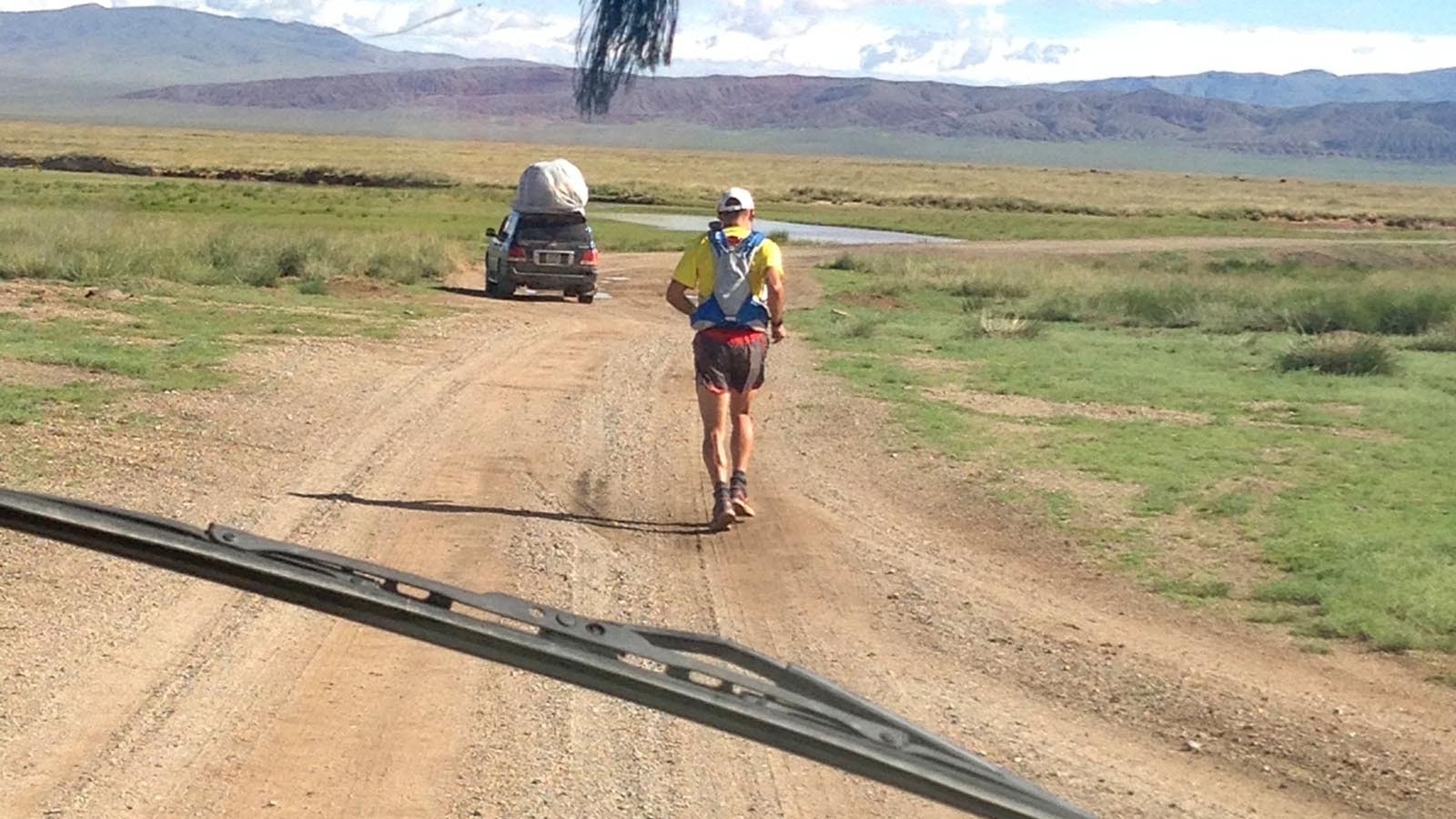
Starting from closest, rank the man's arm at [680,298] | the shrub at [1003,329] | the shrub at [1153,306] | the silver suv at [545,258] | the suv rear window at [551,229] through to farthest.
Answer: the man's arm at [680,298] → the shrub at [1003,329] → the shrub at [1153,306] → the silver suv at [545,258] → the suv rear window at [551,229]

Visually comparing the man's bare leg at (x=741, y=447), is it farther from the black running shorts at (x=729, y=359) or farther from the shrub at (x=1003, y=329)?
the shrub at (x=1003, y=329)

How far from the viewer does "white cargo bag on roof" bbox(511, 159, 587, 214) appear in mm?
28156

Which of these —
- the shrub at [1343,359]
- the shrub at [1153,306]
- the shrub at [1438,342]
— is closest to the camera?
the shrub at [1343,359]

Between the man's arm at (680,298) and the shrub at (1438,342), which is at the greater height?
the man's arm at (680,298)

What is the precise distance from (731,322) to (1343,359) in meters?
11.4

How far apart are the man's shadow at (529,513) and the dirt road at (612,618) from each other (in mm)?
30

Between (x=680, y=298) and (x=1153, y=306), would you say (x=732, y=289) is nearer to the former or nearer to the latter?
(x=680, y=298)

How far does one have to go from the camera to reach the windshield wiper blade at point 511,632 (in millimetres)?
2936

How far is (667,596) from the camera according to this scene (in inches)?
326

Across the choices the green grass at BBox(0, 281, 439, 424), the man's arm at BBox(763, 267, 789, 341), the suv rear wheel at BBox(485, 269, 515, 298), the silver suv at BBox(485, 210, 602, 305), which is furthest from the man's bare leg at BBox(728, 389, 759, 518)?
the suv rear wheel at BBox(485, 269, 515, 298)

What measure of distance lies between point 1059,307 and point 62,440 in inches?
757

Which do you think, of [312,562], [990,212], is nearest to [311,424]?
[312,562]

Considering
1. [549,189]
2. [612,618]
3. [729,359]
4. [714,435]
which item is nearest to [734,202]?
[729,359]

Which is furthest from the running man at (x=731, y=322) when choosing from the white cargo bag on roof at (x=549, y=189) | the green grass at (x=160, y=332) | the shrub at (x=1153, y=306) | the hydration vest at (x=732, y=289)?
the white cargo bag on roof at (x=549, y=189)
